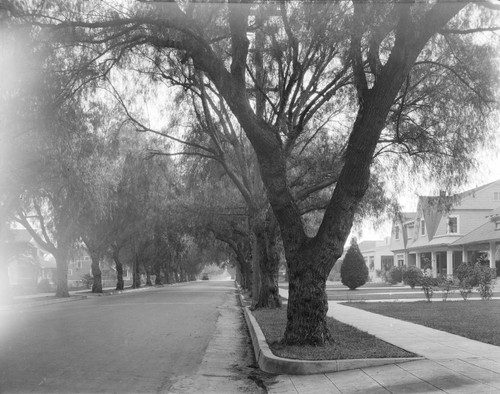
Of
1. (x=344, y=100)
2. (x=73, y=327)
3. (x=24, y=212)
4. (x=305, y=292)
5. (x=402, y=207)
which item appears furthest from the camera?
(x=24, y=212)

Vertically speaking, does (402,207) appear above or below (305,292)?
above

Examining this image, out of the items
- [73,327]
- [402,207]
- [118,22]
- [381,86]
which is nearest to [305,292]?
[381,86]

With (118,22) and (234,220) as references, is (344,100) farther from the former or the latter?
(234,220)

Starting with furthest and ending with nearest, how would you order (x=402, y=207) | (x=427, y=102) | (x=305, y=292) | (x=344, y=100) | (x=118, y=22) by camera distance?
(x=402, y=207)
(x=344, y=100)
(x=427, y=102)
(x=118, y=22)
(x=305, y=292)

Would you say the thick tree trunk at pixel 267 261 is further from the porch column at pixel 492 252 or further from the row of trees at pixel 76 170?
the porch column at pixel 492 252

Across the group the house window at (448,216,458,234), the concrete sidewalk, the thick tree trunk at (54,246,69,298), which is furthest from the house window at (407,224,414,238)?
the concrete sidewalk

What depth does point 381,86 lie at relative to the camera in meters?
10.0

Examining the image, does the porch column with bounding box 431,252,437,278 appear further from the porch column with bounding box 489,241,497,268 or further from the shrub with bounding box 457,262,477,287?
the shrub with bounding box 457,262,477,287

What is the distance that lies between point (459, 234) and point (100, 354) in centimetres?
3544

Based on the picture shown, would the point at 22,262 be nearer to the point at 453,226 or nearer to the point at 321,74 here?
the point at 453,226

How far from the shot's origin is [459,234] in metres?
41.1

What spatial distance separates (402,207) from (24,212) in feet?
77.8

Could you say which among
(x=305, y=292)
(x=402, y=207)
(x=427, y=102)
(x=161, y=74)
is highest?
(x=161, y=74)

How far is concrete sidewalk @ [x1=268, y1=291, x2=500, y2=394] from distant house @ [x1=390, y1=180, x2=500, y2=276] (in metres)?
23.7
